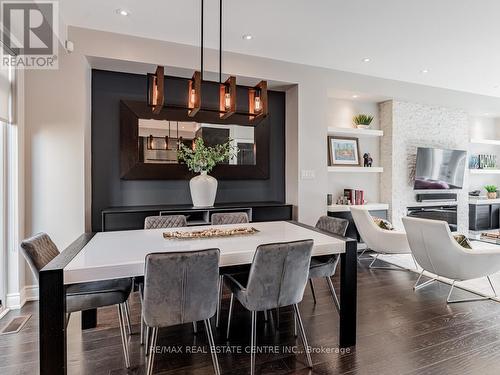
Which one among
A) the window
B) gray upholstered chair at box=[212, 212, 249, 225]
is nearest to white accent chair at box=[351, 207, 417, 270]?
gray upholstered chair at box=[212, 212, 249, 225]

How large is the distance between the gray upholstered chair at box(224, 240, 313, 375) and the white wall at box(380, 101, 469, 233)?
13.8 feet

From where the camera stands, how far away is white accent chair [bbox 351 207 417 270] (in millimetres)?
4031

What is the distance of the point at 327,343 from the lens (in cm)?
239

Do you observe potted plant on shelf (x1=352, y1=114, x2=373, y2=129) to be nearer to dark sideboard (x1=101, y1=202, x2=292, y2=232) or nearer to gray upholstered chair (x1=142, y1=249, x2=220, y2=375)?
dark sideboard (x1=101, y1=202, x2=292, y2=232)

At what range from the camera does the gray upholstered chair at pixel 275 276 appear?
1886mm

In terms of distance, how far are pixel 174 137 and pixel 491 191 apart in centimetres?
736

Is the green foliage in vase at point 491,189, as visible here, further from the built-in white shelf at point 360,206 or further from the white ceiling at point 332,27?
the white ceiling at point 332,27

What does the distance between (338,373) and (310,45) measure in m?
3.69

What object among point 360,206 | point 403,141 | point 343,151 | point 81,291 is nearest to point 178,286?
point 81,291

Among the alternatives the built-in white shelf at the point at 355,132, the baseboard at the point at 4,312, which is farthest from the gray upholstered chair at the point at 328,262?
the baseboard at the point at 4,312

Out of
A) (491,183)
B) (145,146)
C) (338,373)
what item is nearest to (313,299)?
(338,373)

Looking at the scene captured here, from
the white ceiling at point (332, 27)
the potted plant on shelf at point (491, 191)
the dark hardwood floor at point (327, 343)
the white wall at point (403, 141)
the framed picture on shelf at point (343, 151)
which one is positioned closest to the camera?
the dark hardwood floor at point (327, 343)

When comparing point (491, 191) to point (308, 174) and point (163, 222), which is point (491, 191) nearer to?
point (308, 174)

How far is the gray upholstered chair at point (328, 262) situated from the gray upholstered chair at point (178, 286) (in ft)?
3.49
